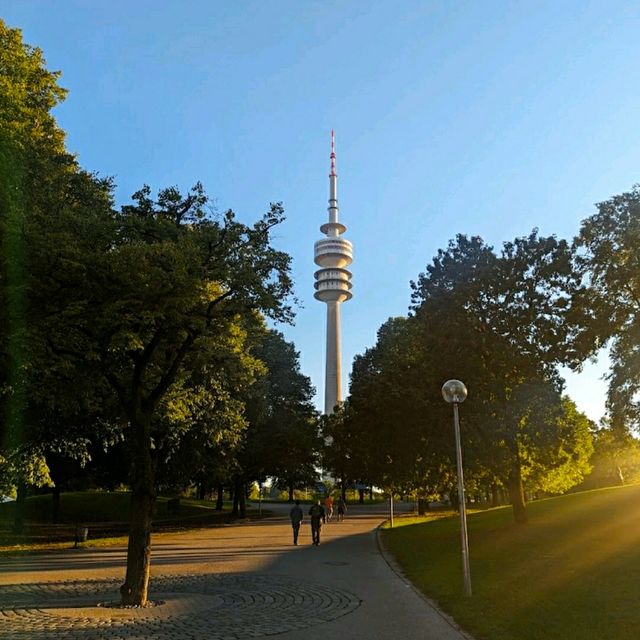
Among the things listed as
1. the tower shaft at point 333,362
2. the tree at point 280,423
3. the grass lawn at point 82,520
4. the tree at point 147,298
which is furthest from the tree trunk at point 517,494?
the tower shaft at point 333,362

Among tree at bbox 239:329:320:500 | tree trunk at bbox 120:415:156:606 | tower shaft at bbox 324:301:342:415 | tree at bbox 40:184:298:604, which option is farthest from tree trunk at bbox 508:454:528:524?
tower shaft at bbox 324:301:342:415

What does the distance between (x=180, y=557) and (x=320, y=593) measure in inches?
350

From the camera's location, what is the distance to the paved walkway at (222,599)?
940 centimetres

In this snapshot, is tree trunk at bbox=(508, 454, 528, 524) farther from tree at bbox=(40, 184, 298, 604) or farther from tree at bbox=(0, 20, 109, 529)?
tree at bbox=(0, 20, 109, 529)

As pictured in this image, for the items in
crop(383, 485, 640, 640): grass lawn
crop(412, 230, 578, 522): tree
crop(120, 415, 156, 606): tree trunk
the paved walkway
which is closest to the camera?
crop(383, 485, 640, 640): grass lawn

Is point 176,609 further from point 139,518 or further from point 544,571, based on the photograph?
point 544,571

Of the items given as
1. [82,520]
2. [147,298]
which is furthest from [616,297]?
[82,520]

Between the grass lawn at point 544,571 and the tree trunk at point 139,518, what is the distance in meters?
5.74

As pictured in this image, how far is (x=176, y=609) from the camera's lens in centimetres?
1127

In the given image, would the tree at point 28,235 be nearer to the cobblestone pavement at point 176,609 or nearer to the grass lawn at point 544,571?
the cobblestone pavement at point 176,609

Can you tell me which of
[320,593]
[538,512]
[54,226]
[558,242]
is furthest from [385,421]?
[54,226]

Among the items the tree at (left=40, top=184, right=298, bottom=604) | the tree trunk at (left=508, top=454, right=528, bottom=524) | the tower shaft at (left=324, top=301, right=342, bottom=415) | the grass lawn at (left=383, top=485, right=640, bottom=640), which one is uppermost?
the tower shaft at (left=324, top=301, right=342, bottom=415)

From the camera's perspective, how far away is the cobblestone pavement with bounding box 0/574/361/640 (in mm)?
9406

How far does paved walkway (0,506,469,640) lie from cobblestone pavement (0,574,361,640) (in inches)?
0.7
